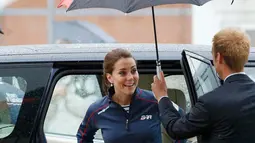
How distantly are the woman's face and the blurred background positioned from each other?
29.7ft

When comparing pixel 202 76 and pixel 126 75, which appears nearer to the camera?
pixel 202 76

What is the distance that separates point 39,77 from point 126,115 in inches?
22.1

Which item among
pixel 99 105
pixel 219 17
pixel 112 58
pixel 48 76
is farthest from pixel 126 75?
pixel 219 17

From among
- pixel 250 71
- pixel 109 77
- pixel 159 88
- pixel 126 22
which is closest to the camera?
pixel 159 88

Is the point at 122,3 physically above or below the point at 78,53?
above

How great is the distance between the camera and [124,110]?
271 centimetres

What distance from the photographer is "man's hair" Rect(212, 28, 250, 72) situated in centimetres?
218

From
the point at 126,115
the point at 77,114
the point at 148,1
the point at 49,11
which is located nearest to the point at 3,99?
the point at 77,114

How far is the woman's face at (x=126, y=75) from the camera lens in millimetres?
2707

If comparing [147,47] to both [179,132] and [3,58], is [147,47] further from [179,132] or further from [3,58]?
[179,132]

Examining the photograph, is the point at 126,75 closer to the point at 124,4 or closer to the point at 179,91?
the point at 124,4

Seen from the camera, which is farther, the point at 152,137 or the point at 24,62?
the point at 24,62

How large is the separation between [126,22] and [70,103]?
9724 millimetres

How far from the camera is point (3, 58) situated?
3004 millimetres
